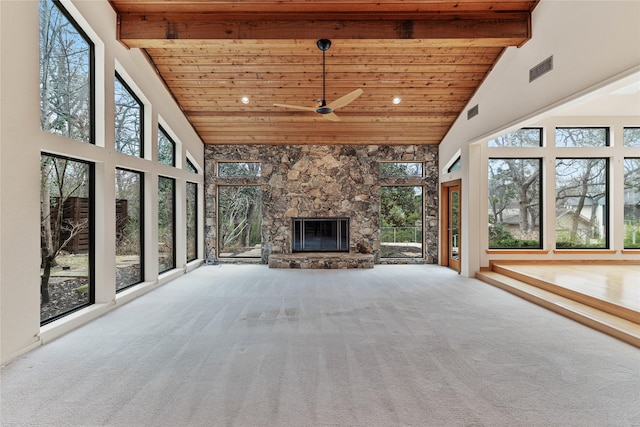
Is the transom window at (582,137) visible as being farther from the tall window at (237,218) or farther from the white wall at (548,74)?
the tall window at (237,218)

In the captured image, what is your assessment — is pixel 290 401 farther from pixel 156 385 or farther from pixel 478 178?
pixel 478 178

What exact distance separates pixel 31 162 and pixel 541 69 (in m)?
5.87

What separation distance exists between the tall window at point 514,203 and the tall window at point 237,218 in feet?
17.0

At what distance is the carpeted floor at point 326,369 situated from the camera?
203 centimetres

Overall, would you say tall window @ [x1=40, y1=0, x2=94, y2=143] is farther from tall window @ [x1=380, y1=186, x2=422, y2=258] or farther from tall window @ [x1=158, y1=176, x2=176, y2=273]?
tall window @ [x1=380, y1=186, x2=422, y2=258]

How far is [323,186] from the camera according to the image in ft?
25.4

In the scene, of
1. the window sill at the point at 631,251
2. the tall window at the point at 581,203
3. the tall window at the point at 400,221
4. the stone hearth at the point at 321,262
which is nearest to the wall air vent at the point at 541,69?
the tall window at the point at 581,203

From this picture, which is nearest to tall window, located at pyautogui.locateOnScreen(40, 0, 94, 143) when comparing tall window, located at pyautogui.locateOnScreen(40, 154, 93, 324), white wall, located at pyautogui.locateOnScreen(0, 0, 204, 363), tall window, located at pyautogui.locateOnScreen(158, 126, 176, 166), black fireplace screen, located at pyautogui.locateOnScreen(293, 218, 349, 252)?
white wall, located at pyautogui.locateOnScreen(0, 0, 204, 363)

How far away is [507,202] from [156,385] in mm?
6748

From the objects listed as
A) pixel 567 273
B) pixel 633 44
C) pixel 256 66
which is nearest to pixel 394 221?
pixel 567 273

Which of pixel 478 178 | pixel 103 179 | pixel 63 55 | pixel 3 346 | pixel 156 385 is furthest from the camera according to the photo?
pixel 478 178

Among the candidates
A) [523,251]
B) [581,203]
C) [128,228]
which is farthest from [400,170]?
[128,228]

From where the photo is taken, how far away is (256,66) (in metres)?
5.46

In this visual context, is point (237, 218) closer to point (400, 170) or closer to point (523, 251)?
point (400, 170)
